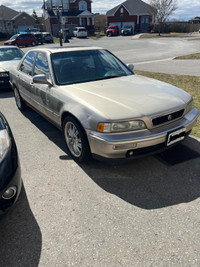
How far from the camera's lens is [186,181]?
2.96 metres

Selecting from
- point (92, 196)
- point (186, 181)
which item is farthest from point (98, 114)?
point (186, 181)

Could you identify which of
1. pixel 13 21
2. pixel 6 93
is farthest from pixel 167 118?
pixel 13 21

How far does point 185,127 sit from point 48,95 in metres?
2.22

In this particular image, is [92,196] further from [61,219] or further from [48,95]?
[48,95]

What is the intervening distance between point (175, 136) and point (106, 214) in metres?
1.38

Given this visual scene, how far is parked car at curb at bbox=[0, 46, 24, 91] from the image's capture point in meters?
7.86

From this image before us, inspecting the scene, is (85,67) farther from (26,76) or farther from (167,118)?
(167,118)

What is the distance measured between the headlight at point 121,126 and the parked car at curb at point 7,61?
6.32 metres

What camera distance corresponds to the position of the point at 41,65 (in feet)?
13.8

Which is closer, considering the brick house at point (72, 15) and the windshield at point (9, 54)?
the windshield at point (9, 54)

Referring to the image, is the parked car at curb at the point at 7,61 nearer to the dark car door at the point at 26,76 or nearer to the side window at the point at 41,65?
the dark car door at the point at 26,76

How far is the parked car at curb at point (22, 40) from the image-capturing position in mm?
29000

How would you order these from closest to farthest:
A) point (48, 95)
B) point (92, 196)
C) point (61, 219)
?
point (61, 219) < point (92, 196) < point (48, 95)

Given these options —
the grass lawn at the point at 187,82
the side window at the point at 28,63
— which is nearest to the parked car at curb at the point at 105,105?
the side window at the point at 28,63
